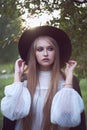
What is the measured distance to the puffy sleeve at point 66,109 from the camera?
1.39 m

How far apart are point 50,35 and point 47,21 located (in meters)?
1.05

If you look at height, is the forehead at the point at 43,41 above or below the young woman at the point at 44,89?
above

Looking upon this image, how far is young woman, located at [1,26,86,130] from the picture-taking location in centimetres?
141

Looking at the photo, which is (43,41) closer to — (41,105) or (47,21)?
(41,105)

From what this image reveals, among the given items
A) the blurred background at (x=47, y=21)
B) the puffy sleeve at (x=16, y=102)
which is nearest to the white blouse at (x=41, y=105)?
the puffy sleeve at (x=16, y=102)

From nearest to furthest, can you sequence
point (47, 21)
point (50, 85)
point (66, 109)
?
1. point (66, 109)
2. point (50, 85)
3. point (47, 21)

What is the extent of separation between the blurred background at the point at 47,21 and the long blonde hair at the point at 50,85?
0.94 m

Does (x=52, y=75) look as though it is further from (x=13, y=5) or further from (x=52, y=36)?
(x=13, y=5)

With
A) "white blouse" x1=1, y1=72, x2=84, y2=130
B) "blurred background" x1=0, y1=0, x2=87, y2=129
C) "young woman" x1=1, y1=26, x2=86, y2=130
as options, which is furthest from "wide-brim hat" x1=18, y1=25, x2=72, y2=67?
"blurred background" x1=0, y1=0, x2=87, y2=129

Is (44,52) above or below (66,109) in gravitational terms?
above

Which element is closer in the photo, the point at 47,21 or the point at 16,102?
the point at 16,102

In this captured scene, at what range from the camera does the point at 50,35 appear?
154 centimetres

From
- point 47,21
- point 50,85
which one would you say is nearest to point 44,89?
point 50,85

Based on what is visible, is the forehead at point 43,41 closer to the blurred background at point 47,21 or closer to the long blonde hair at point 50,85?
the long blonde hair at point 50,85
